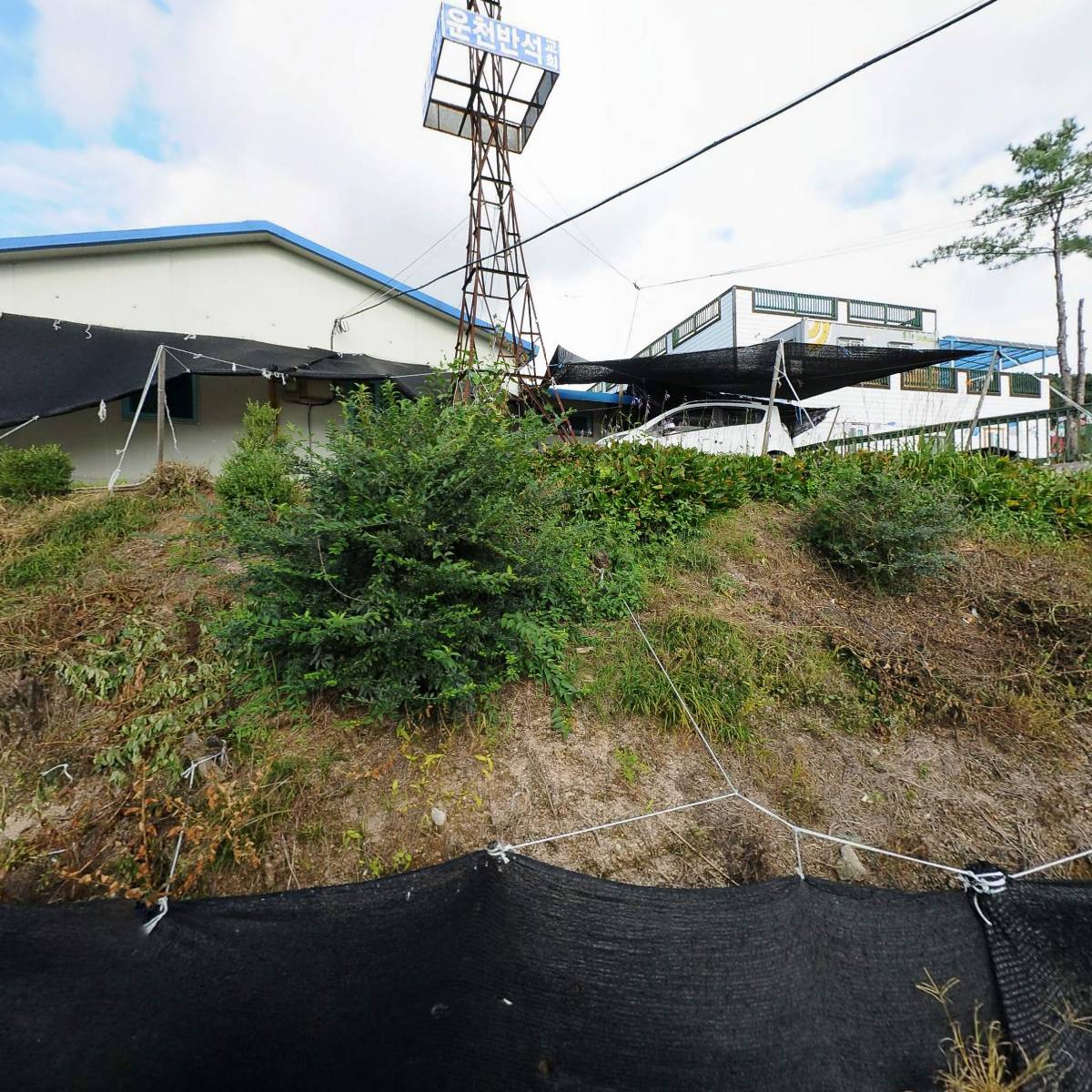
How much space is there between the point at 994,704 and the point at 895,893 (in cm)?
160

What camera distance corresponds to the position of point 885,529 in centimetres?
326

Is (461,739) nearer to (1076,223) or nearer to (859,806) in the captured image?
(859,806)

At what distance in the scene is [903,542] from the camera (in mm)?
3260

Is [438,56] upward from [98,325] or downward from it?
upward

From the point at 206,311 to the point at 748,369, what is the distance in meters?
8.85

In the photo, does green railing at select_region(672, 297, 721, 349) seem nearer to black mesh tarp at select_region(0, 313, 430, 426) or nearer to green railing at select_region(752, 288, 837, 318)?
green railing at select_region(752, 288, 837, 318)

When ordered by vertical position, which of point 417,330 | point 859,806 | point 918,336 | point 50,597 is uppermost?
point 918,336

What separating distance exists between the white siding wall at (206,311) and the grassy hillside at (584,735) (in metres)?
4.54

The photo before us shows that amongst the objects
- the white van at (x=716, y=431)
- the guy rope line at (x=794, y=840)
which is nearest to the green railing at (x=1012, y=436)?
the white van at (x=716, y=431)

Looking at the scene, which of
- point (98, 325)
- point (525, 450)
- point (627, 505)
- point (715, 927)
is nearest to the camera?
point (715, 927)

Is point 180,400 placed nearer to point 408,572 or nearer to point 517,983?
point 408,572

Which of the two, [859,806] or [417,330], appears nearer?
[859,806]

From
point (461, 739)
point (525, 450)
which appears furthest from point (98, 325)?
point (461, 739)

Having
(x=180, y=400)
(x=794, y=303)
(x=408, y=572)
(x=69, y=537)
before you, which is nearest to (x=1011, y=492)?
(x=408, y=572)
